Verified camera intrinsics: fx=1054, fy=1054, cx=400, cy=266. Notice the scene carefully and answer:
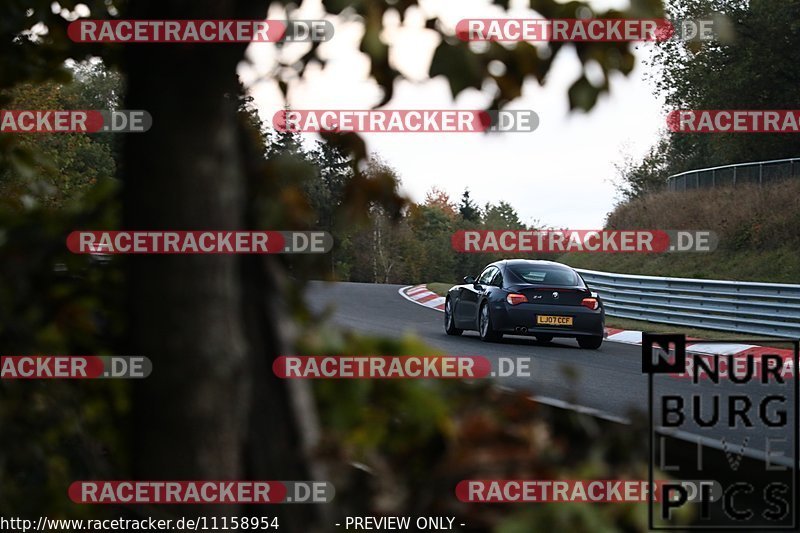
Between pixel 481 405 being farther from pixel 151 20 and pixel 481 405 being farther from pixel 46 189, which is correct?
pixel 46 189

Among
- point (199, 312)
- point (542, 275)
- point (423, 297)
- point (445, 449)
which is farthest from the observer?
point (423, 297)

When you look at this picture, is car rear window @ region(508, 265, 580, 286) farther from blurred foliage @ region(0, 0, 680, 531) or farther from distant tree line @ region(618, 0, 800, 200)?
distant tree line @ region(618, 0, 800, 200)

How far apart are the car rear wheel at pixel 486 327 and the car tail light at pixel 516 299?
1.78 ft

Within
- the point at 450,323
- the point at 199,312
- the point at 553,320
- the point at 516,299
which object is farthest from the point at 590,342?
the point at 199,312

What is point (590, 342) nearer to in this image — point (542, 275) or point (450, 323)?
point (542, 275)

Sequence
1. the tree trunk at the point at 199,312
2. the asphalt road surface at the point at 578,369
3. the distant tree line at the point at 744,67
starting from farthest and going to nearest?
the distant tree line at the point at 744,67, the asphalt road surface at the point at 578,369, the tree trunk at the point at 199,312

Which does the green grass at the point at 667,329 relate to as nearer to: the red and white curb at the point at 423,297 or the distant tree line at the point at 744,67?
the red and white curb at the point at 423,297

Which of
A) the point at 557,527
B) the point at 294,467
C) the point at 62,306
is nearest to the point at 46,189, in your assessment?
the point at 62,306

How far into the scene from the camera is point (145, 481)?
84.8 inches

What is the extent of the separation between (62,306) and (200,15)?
80 cm

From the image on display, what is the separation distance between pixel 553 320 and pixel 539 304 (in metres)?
0.34

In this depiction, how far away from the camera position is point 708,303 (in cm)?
2280

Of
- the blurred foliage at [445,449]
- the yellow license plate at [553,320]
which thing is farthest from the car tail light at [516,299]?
the blurred foliage at [445,449]

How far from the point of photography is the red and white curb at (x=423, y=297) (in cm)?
3045
